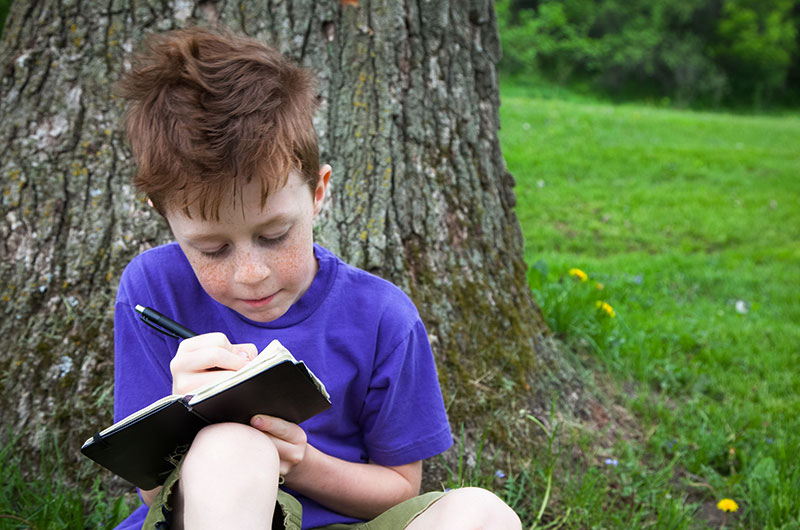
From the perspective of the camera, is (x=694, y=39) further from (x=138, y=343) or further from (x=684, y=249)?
(x=138, y=343)

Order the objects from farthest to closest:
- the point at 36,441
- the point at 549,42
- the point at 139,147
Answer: the point at 549,42 → the point at 36,441 → the point at 139,147

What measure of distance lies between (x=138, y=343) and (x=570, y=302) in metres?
1.95

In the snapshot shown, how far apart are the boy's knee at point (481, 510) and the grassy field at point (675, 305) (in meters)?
0.75

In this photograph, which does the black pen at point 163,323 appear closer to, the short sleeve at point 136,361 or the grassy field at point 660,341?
the short sleeve at point 136,361

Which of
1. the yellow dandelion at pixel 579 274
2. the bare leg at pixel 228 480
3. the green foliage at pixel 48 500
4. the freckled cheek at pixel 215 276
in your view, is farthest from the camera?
the yellow dandelion at pixel 579 274

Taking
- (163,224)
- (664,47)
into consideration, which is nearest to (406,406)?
(163,224)

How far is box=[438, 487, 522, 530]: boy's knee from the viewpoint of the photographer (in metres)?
1.29

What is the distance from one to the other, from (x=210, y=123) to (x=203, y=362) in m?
0.43

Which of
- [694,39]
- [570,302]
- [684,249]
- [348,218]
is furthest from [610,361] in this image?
[694,39]

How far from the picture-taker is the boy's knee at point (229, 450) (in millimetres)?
1185

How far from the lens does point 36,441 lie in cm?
200

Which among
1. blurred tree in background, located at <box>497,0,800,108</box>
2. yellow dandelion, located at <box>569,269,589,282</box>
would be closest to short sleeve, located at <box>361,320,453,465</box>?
yellow dandelion, located at <box>569,269,589,282</box>

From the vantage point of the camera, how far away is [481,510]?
1.29 meters

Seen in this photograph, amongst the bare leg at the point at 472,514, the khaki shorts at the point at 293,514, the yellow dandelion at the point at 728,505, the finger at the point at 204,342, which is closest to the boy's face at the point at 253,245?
the finger at the point at 204,342
